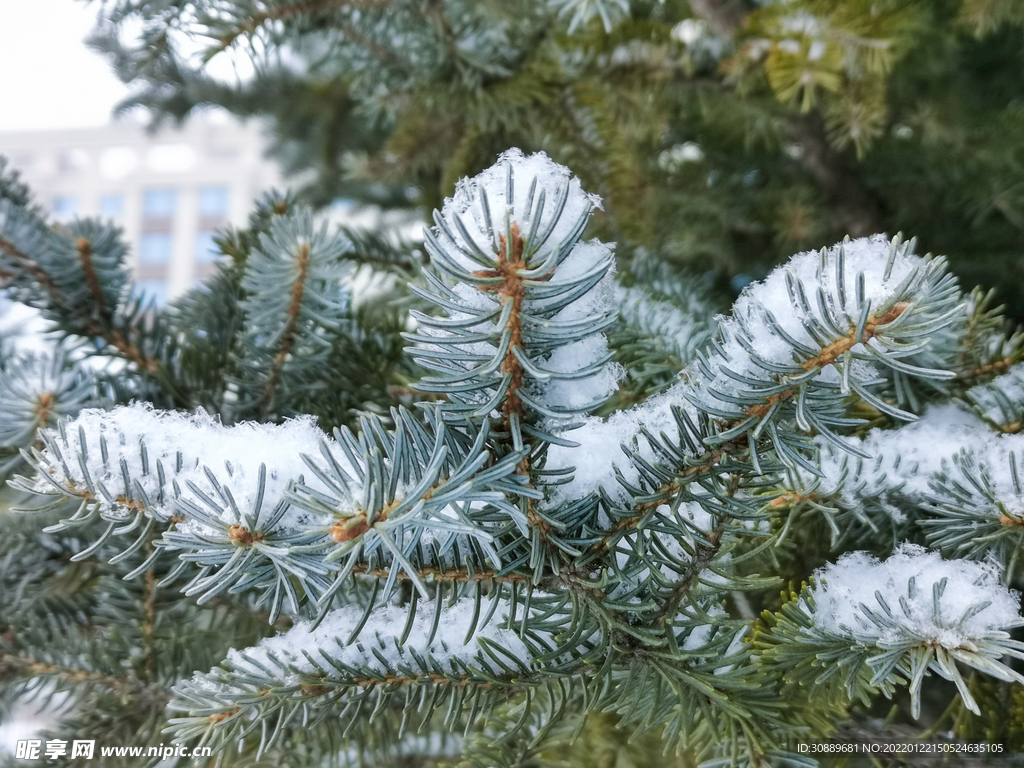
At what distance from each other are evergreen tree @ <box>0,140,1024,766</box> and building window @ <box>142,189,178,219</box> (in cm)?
574

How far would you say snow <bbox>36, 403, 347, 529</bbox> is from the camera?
0.87 feet

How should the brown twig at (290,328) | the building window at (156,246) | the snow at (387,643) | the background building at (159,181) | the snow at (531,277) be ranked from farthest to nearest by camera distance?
the building window at (156,246) < the background building at (159,181) < the brown twig at (290,328) < the snow at (387,643) < the snow at (531,277)

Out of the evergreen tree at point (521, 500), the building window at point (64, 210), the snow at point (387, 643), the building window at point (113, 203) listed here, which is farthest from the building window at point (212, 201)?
the snow at point (387, 643)

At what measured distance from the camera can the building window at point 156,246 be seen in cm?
573

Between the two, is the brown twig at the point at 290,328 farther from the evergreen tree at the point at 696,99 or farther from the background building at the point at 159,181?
the background building at the point at 159,181

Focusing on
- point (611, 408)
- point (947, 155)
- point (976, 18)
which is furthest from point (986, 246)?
point (611, 408)

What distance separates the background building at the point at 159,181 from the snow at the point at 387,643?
467 centimetres

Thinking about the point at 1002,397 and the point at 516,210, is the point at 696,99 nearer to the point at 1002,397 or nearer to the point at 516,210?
the point at 1002,397

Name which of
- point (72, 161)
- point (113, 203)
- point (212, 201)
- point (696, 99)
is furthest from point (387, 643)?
point (212, 201)

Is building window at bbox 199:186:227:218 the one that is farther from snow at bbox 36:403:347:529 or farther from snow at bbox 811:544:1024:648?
snow at bbox 811:544:1024:648

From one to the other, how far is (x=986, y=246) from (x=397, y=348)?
689 mm

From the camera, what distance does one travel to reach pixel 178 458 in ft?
0.92

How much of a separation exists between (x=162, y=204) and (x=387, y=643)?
6201 millimetres

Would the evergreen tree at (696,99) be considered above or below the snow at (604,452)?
above
